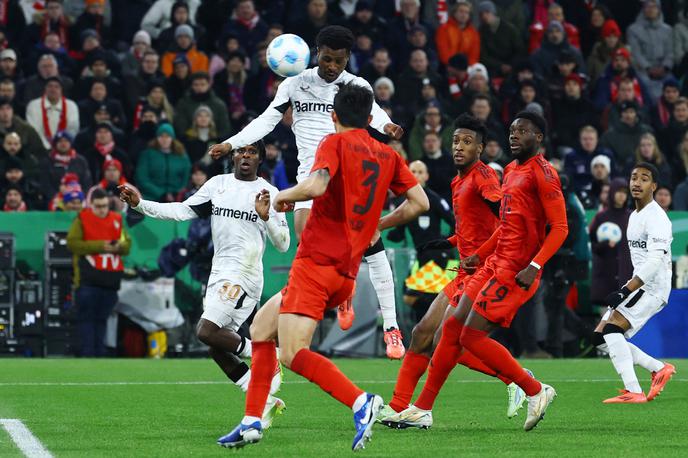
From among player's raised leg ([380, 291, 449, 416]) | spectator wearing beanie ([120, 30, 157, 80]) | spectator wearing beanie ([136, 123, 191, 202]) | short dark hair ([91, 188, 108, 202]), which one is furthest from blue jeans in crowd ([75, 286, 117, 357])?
player's raised leg ([380, 291, 449, 416])

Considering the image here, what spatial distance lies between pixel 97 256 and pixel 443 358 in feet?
33.0

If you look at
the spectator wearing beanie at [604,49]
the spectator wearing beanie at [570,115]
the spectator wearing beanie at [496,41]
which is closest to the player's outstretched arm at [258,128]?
the spectator wearing beanie at [570,115]

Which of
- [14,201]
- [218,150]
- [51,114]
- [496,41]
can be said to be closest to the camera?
[218,150]

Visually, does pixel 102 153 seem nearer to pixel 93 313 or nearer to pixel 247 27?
pixel 93 313

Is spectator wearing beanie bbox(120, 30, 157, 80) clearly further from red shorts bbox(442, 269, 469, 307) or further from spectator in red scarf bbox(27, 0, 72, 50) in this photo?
red shorts bbox(442, 269, 469, 307)

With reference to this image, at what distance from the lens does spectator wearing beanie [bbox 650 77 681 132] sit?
24.7 metres

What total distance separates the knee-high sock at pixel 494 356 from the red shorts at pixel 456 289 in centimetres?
66

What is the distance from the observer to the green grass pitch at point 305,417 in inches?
373

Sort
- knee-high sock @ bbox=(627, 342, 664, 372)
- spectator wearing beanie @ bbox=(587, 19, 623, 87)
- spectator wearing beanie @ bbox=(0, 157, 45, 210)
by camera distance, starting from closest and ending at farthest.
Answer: knee-high sock @ bbox=(627, 342, 664, 372) < spectator wearing beanie @ bbox=(0, 157, 45, 210) < spectator wearing beanie @ bbox=(587, 19, 623, 87)

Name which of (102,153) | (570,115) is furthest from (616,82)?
(102,153)

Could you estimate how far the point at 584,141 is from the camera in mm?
22734

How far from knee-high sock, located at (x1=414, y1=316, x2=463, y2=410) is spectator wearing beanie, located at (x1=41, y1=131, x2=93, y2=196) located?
11.2m

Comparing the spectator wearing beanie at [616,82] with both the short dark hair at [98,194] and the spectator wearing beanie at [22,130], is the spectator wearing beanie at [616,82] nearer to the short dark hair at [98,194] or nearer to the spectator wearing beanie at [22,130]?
the short dark hair at [98,194]

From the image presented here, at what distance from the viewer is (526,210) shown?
10.7 meters
